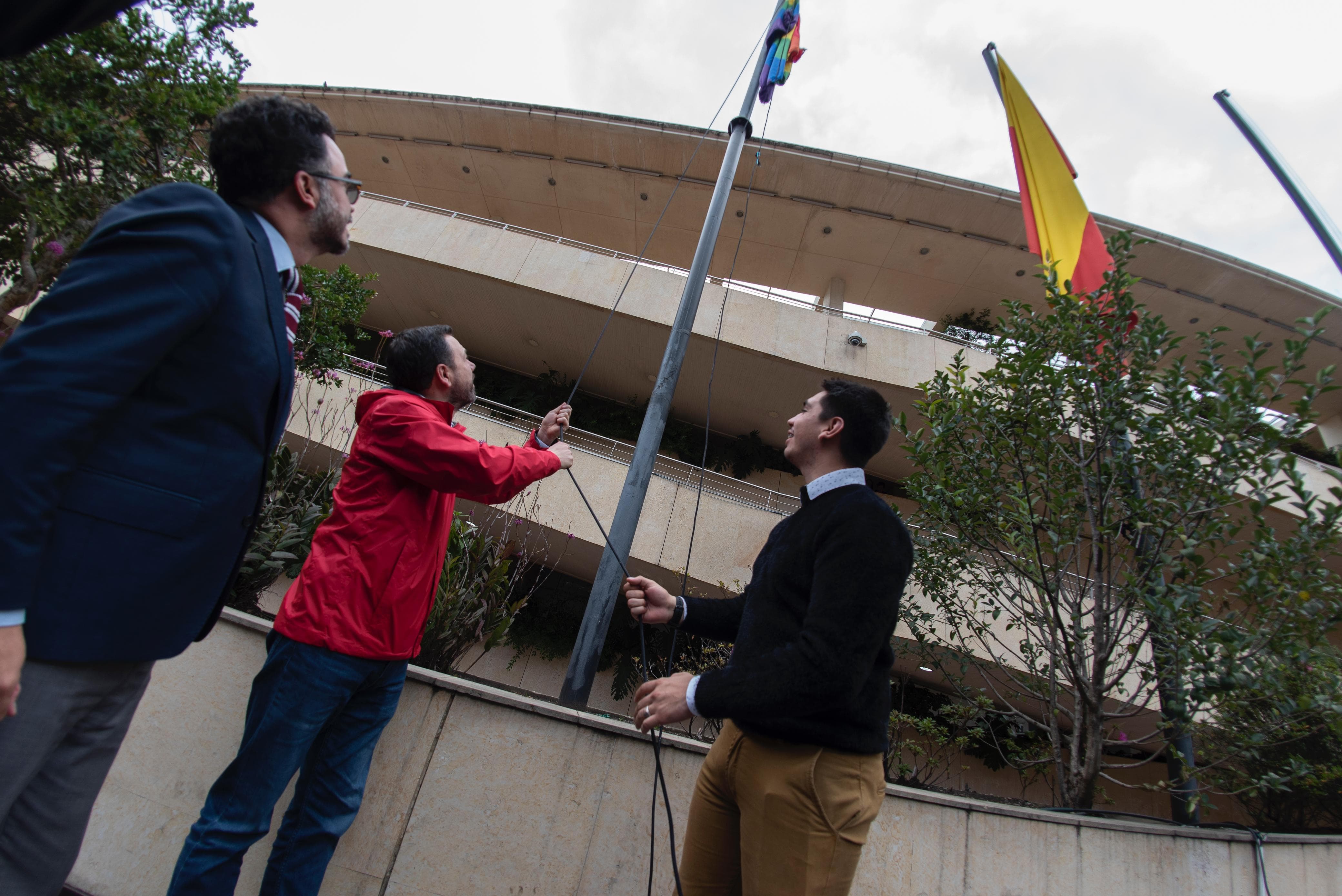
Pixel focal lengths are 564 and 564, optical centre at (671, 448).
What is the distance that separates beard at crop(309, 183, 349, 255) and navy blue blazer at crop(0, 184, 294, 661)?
199mm

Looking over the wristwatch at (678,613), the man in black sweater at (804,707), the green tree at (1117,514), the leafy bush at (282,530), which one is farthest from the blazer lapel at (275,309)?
the green tree at (1117,514)

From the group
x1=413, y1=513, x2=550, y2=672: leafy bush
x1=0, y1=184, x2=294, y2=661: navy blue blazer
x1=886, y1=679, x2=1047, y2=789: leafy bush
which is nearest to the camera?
x1=0, y1=184, x2=294, y2=661: navy blue blazer

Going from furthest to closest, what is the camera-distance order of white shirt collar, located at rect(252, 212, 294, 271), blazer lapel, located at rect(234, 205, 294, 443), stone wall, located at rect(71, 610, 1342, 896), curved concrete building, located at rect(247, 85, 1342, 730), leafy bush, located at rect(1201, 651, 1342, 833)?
curved concrete building, located at rect(247, 85, 1342, 730) < leafy bush, located at rect(1201, 651, 1342, 833) < stone wall, located at rect(71, 610, 1342, 896) < white shirt collar, located at rect(252, 212, 294, 271) < blazer lapel, located at rect(234, 205, 294, 443)

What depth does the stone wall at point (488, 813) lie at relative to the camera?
A: 2.12 metres

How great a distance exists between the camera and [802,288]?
14.8m

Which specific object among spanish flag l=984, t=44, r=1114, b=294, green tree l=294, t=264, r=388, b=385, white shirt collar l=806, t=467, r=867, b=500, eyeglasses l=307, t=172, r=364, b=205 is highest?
spanish flag l=984, t=44, r=1114, b=294

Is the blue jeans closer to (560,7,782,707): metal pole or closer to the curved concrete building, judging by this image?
(560,7,782,707): metal pole

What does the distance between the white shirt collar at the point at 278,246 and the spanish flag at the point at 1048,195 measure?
6.93 m

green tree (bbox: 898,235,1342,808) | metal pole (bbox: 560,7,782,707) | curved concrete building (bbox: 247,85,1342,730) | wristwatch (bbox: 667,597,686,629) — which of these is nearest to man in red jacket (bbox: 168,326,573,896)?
wristwatch (bbox: 667,597,686,629)

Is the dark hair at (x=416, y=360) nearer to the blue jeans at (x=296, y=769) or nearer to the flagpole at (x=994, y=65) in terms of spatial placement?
the blue jeans at (x=296, y=769)

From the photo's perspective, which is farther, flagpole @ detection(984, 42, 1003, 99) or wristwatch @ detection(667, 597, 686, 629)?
flagpole @ detection(984, 42, 1003, 99)

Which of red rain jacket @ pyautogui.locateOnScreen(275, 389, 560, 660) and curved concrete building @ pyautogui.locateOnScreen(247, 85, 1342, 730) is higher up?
curved concrete building @ pyautogui.locateOnScreen(247, 85, 1342, 730)

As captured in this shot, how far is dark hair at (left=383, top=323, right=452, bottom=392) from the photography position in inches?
85.4

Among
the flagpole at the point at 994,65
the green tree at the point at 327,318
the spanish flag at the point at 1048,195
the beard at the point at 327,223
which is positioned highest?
the flagpole at the point at 994,65
